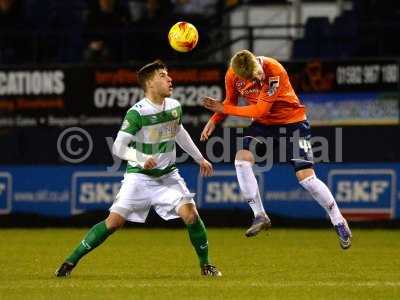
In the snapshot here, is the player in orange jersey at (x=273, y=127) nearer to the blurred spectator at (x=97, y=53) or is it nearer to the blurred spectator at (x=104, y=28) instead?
the blurred spectator at (x=97, y=53)

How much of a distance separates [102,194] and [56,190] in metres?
0.77

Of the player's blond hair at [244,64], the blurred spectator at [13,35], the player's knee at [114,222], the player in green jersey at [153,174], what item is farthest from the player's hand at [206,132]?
the blurred spectator at [13,35]

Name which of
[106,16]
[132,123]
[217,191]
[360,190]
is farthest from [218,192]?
[132,123]

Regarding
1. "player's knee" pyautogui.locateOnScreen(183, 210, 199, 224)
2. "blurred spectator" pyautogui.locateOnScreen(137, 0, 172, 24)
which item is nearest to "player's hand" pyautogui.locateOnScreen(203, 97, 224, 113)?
"player's knee" pyautogui.locateOnScreen(183, 210, 199, 224)

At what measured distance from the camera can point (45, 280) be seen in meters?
10.6

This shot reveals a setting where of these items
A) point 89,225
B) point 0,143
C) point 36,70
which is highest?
point 36,70

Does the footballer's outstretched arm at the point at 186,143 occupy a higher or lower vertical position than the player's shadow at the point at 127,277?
higher

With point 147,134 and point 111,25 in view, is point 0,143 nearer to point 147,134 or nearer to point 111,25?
point 111,25

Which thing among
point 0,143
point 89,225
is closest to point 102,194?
point 89,225

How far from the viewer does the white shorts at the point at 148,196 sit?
10680 mm

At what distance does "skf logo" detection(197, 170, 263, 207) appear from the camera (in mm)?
18172

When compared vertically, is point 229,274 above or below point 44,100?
below

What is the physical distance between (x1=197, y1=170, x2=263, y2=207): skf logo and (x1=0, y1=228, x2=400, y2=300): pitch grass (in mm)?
648

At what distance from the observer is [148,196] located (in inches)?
422
